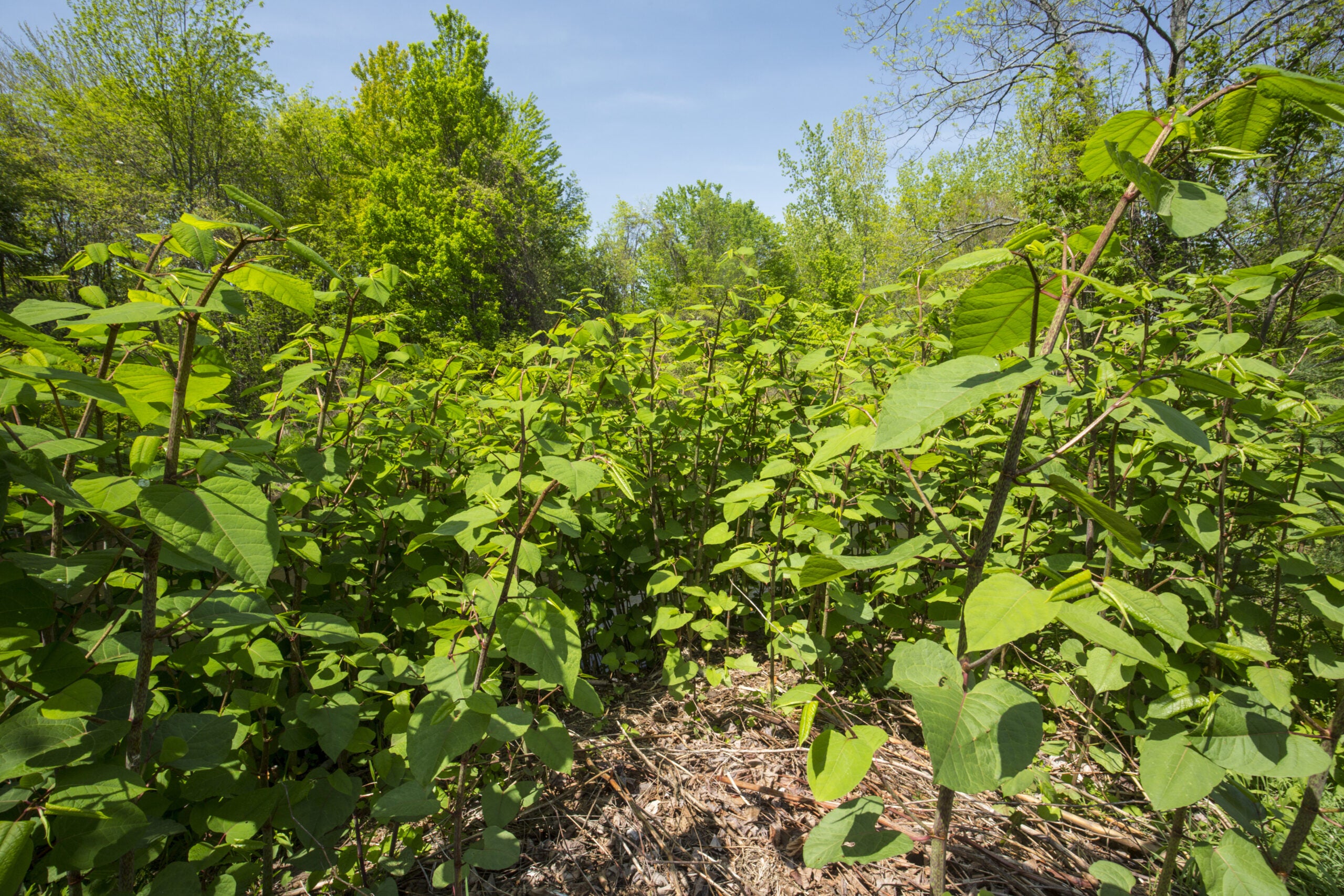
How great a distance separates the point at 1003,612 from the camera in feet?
2.32

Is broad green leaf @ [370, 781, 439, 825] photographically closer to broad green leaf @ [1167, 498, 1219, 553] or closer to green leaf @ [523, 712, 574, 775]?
green leaf @ [523, 712, 574, 775]

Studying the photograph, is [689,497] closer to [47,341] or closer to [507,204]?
[47,341]

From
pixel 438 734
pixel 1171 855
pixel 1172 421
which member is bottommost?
pixel 1171 855

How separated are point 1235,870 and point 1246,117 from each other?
1.21 m

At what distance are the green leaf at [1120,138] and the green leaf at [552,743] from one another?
4.92 ft

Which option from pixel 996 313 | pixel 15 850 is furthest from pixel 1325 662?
pixel 15 850

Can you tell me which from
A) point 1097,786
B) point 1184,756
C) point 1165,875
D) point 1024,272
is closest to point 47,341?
point 1024,272

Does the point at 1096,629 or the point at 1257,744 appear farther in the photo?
the point at 1257,744

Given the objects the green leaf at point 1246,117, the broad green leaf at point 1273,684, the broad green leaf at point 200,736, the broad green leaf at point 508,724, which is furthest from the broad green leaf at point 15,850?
the broad green leaf at point 1273,684

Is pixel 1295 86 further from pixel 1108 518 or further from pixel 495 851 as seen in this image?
pixel 495 851

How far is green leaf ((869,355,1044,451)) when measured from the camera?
69cm

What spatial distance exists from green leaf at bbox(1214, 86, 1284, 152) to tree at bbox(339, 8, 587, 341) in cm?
1941

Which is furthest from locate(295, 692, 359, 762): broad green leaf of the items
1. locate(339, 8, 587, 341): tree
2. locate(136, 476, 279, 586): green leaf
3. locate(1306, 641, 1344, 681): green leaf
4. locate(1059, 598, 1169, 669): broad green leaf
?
locate(339, 8, 587, 341): tree

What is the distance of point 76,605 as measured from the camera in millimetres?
1347
